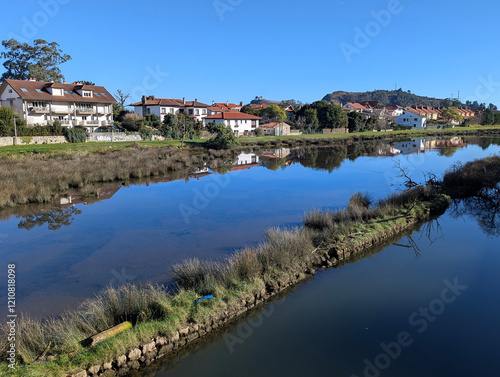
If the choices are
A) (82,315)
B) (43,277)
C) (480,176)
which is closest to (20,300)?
(43,277)

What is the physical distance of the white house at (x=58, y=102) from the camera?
50375mm

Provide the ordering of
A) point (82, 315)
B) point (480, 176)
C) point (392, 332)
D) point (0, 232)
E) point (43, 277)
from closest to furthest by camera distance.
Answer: point (82, 315)
point (392, 332)
point (43, 277)
point (0, 232)
point (480, 176)

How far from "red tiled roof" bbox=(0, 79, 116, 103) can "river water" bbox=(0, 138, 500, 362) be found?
119 ft

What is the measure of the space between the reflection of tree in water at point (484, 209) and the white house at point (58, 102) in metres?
50.6

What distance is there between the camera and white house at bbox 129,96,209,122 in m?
67.9

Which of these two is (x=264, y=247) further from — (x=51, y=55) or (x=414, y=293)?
(x=51, y=55)

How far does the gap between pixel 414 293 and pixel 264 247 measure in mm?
4504

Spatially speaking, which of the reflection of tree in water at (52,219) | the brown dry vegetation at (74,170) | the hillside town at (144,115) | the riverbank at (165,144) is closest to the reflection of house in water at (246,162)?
the brown dry vegetation at (74,170)

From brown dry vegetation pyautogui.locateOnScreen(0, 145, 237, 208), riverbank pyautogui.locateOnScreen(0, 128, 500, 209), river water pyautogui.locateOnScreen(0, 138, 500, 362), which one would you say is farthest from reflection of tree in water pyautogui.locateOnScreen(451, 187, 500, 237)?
brown dry vegetation pyautogui.locateOnScreen(0, 145, 237, 208)

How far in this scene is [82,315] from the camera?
313 inches

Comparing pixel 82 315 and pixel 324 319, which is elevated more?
pixel 82 315

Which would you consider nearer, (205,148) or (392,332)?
(392,332)

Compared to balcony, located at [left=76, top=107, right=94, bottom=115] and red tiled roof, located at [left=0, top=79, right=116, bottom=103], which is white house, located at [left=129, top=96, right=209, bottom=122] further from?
balcony, located at [left=76, top=107, right=94, bottom=115]

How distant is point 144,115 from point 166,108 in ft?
14.7
